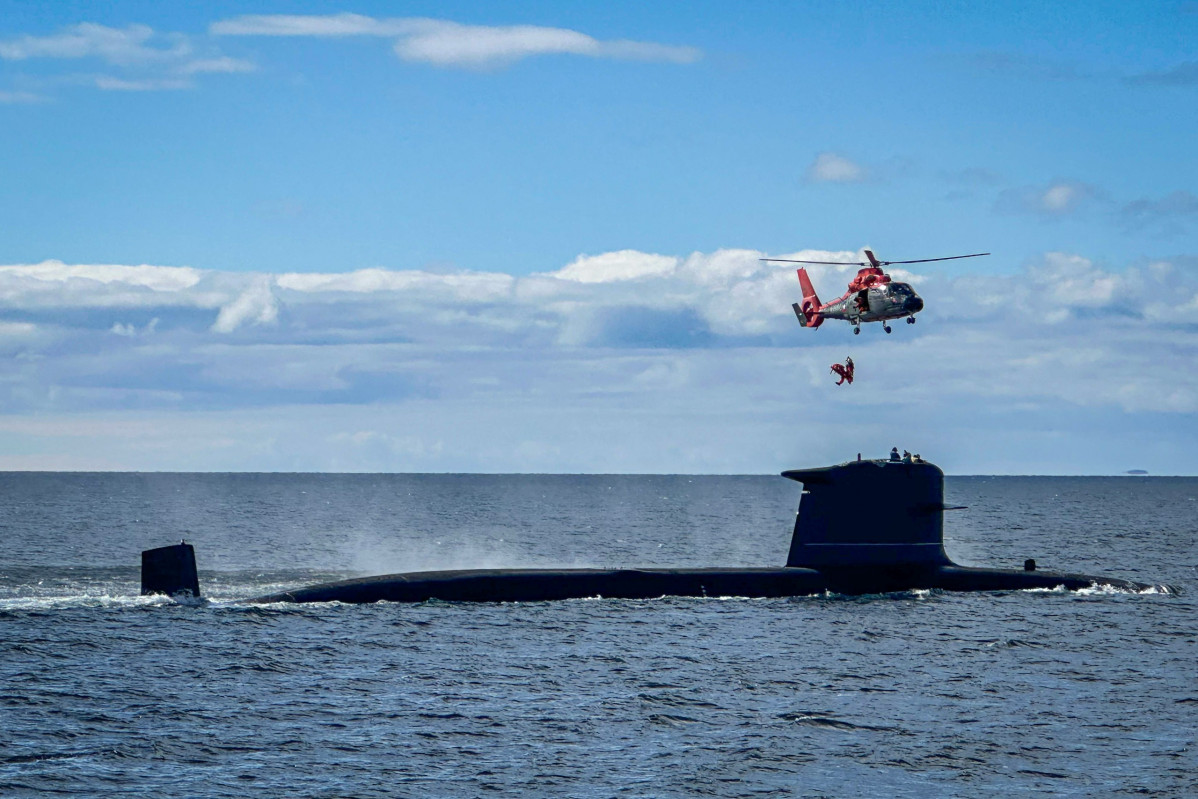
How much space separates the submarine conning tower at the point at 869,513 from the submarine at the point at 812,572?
0.03 metres

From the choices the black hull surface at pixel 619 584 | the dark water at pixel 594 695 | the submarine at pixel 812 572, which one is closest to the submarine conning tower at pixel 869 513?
the submarine at pixel 812 572

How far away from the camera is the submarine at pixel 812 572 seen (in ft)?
146

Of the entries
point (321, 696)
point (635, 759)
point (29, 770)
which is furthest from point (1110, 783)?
point (29, 770)

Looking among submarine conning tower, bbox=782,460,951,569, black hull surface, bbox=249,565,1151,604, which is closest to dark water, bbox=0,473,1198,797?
black hull surface, bbox=249,565,1151,604

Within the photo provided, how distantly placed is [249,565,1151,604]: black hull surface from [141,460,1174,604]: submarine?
1.4 inches

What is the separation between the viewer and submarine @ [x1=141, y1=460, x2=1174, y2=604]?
44.5 meters

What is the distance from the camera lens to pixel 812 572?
46.2 meters

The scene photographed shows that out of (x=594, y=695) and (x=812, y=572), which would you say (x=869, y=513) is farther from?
(x=594, y=695)

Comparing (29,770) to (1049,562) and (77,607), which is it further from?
(1049,562)

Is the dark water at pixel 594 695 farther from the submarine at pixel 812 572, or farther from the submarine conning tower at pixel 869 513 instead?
the submarine conning tower at pixel 869 513

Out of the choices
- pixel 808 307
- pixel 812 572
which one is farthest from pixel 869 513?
pixel 808 307

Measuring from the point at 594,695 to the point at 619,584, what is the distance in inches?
615

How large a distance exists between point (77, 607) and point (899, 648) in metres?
27.2

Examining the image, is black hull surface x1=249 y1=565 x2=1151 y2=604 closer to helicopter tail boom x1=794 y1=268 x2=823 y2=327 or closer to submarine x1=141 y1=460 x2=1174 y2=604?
submarine x1=141 y1=460 x2=1174 y2=604
